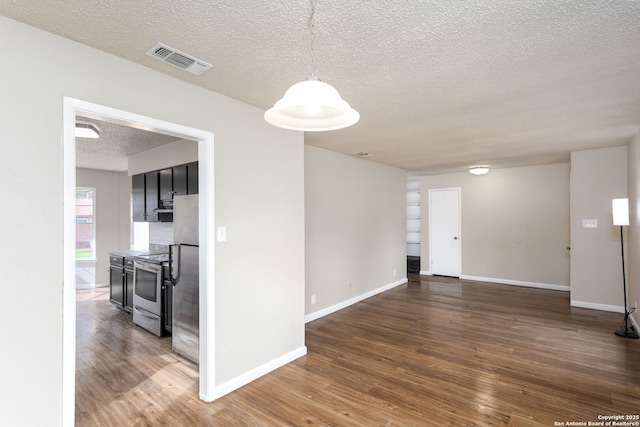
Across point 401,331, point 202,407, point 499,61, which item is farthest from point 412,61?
point 401,331

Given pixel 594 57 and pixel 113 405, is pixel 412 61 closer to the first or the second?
pixel 594 57

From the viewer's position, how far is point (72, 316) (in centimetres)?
179

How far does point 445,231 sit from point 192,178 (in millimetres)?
5943

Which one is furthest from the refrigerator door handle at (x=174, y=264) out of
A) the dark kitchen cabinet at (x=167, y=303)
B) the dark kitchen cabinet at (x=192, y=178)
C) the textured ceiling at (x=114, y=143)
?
the textured ceiling at (x=114, y=143)

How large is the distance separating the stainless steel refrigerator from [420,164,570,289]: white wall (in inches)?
242

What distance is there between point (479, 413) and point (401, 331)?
5.64 feet

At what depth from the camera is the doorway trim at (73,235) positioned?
176 centimetres

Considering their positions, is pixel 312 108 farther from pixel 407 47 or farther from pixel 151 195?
pixel 151 195

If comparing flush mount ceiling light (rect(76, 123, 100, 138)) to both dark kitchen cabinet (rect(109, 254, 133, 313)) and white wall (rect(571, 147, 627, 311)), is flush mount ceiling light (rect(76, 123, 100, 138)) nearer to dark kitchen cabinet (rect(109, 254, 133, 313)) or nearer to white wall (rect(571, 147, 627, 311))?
dark kitchen cabinet (rect(109, 254, 133, 313))

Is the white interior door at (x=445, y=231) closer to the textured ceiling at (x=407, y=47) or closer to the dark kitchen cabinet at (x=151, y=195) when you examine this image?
the textured ceiling at (x=407, y=47)

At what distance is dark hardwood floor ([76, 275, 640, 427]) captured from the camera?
7.75 feet

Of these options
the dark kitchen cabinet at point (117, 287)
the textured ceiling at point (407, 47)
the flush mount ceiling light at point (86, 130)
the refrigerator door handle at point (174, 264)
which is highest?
the textured ceiling at point (407, 47)

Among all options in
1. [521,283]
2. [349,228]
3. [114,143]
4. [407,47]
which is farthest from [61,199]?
[521,283]

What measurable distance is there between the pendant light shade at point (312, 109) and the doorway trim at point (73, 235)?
1180 millimetres
